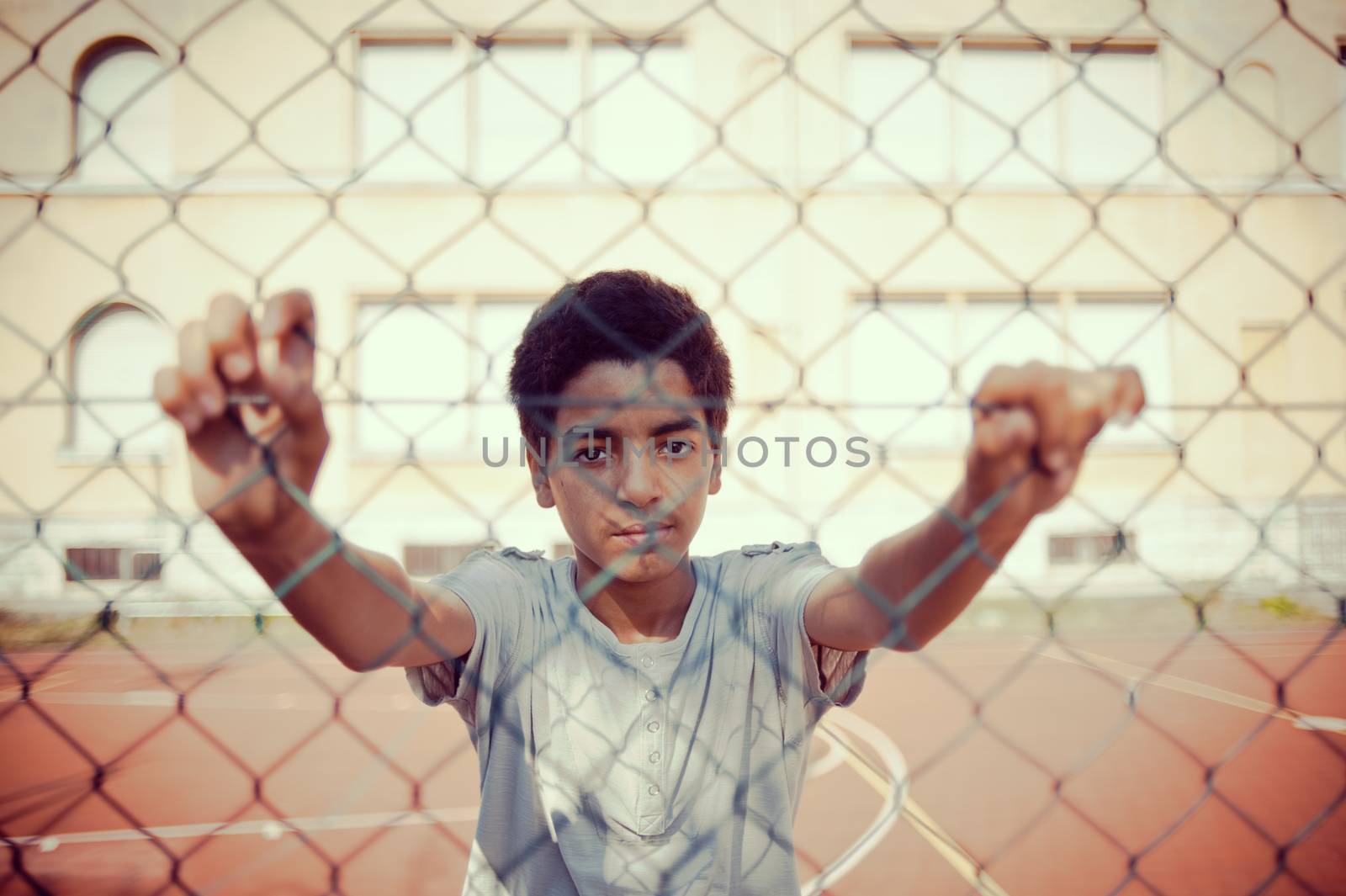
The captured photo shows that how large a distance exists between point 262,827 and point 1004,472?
2.51m

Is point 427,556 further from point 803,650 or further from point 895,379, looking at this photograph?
point 803,650

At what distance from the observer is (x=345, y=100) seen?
4.91m

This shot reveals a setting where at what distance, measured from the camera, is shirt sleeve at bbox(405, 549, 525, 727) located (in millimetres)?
717

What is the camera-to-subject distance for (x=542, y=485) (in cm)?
80

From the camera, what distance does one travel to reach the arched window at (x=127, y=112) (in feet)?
15.9

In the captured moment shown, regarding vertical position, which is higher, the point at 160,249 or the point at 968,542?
the point at 160,249

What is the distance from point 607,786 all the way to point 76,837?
2250 millimetres

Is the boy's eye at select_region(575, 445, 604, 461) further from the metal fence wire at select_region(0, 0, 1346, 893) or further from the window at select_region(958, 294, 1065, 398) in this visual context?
the window at select_region(958, 294, 1065, 398)

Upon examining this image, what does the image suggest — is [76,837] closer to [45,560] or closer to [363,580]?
[363,580]

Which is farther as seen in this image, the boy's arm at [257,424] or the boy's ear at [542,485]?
the boy's ear at [542,485]

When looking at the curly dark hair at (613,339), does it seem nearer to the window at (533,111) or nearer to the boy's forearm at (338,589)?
the boy's forearm at (338,589)

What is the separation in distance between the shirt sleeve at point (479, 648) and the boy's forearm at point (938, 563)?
36cm

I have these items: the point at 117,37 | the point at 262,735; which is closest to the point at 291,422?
the point at 262,735

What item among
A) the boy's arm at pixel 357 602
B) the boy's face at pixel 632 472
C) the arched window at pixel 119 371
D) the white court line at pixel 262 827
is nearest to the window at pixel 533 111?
the arched window at pixel 119 371
